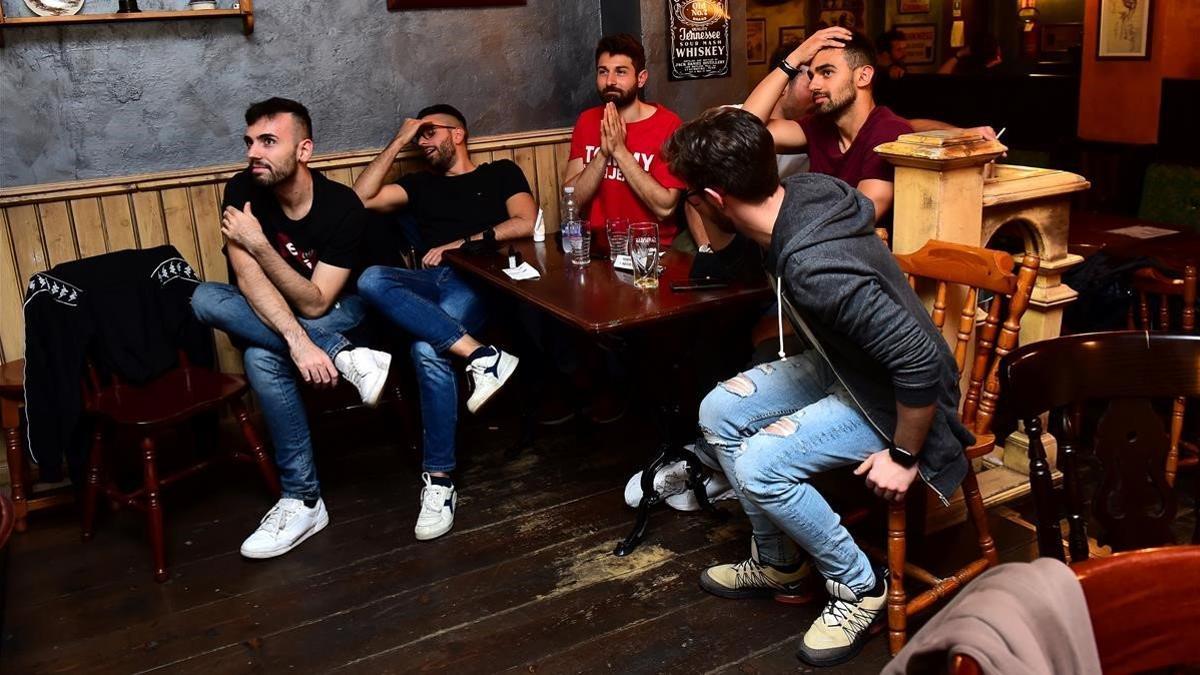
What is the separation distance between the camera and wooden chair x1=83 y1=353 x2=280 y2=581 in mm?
2965

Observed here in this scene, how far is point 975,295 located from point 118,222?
2903 mm

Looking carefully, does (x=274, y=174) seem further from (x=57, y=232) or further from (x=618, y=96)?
(x=618, y=96)

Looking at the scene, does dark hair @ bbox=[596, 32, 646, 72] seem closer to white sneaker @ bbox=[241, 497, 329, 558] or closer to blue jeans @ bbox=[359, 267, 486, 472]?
blue jeans @ bbox=[359, 267, 486, 472]

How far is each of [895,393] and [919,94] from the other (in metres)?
7.08

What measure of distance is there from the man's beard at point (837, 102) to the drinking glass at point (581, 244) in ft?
2.64

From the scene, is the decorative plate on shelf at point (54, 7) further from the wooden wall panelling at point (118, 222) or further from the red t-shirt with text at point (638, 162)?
the red t-shirt with text at point (638, 162)

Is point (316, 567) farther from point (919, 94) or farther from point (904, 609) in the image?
point (919, 94)

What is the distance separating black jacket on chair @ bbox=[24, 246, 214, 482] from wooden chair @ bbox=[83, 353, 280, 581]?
1.8 inches

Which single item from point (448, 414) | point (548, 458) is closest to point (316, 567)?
point (448, 414)

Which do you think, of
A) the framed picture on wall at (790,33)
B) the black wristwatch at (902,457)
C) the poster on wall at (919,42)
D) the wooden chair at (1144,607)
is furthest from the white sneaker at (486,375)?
the poster on wall at (919,42)

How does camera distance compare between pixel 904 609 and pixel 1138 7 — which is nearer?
pixel 904 609

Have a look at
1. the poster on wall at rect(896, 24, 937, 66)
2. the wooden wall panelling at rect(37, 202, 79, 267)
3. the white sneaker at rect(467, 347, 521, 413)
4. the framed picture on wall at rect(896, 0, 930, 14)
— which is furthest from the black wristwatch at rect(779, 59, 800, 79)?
the framed picture on wall at rect(896, 0, 930, 14)

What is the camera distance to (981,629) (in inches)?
33.7

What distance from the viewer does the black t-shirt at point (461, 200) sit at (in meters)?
3.79
